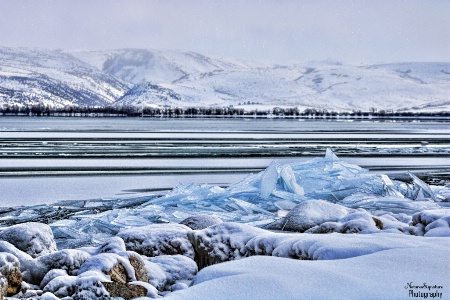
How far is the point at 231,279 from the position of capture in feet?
18.4

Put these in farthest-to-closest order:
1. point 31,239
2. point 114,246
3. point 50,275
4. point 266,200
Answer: point 266,200 < point 31,239 < point 114,246 < point 50,275

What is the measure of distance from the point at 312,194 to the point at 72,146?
69.3ft

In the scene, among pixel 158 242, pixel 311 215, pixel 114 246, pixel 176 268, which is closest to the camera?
pixel 176 268

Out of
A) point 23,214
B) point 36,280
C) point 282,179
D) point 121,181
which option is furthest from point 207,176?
point 36,280

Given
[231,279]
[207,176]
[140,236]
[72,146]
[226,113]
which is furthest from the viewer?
[226,113]

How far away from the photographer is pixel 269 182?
14.2m

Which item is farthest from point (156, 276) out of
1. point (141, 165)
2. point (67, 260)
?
point (141, 165)

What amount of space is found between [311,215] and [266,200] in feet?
13.9

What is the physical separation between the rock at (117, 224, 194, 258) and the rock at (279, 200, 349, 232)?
2.39m

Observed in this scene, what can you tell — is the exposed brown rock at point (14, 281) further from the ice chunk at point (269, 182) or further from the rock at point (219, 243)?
the ice chunk at point (269, 182)

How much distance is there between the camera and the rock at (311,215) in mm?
9664

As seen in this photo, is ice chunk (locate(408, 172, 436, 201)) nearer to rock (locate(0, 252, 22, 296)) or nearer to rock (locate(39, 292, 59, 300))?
rock (locate(0, 252, 22, 296))

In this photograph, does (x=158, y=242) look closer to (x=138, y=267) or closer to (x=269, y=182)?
(x=138, y=267)

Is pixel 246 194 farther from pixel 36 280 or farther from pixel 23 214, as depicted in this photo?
pixel 36 280
